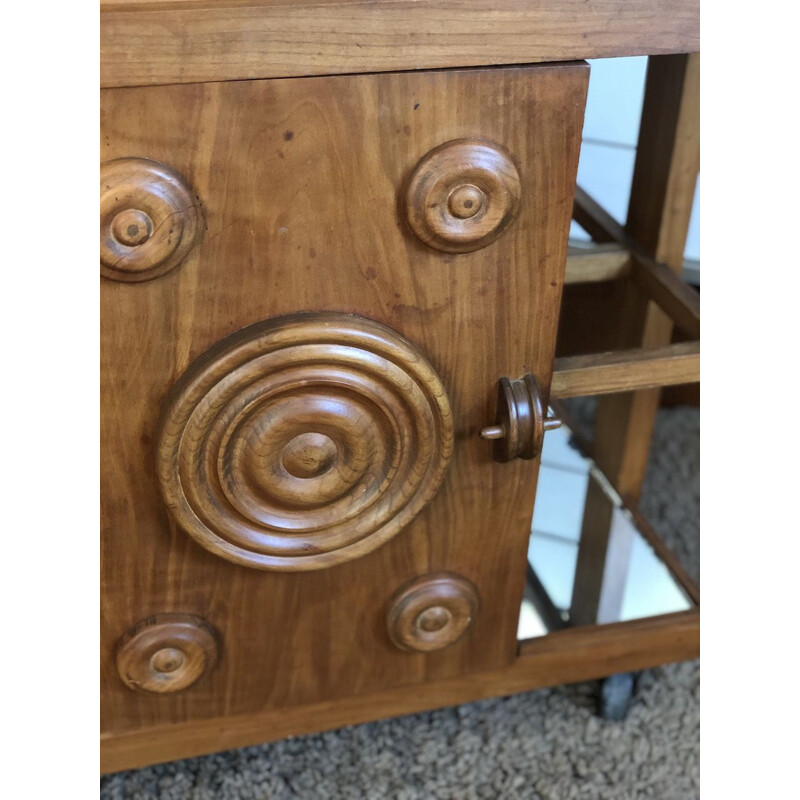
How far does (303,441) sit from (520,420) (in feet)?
0.55

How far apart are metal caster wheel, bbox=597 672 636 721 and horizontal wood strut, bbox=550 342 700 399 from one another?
1.18ft

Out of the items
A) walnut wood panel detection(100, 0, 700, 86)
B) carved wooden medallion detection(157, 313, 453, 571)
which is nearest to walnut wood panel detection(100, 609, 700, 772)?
carved wooden medallion detection(157, 313, 453, 571)

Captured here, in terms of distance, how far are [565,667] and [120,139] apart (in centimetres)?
68

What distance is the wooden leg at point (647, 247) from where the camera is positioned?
1.08 m

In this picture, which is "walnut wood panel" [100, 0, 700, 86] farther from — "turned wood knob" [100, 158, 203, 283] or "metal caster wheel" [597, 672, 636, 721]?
"metal caster wheel" [597, 672, 636, 721]

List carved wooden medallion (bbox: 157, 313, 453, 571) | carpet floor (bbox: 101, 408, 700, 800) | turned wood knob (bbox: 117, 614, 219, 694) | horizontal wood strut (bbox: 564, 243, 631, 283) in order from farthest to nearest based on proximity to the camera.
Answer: horizontal wood strut (bbox: 564, 243, 631, 283) → carpet floor (bbox: 101, 408, 700, 800) → turned wood knob (bbox: 117, 614, 219, 694) → carved wooden medallion (bbox: 157, 313, 453, 571)

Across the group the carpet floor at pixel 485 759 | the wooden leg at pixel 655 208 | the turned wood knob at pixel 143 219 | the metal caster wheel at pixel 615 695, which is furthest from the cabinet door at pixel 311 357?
the wooden leg at pixel 655 208

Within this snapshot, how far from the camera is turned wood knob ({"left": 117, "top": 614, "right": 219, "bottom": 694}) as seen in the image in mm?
852

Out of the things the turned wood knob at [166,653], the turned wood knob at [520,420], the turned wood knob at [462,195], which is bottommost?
the turned wood knob at [166,653]

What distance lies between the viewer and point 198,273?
0.70m

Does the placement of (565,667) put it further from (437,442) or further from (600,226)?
(600,226)

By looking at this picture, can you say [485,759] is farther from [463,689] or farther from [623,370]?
[623,370]

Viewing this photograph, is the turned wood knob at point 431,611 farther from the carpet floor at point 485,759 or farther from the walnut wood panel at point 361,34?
the walnut wood panel at point 361,34

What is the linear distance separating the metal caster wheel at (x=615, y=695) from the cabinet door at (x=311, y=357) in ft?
0.82
